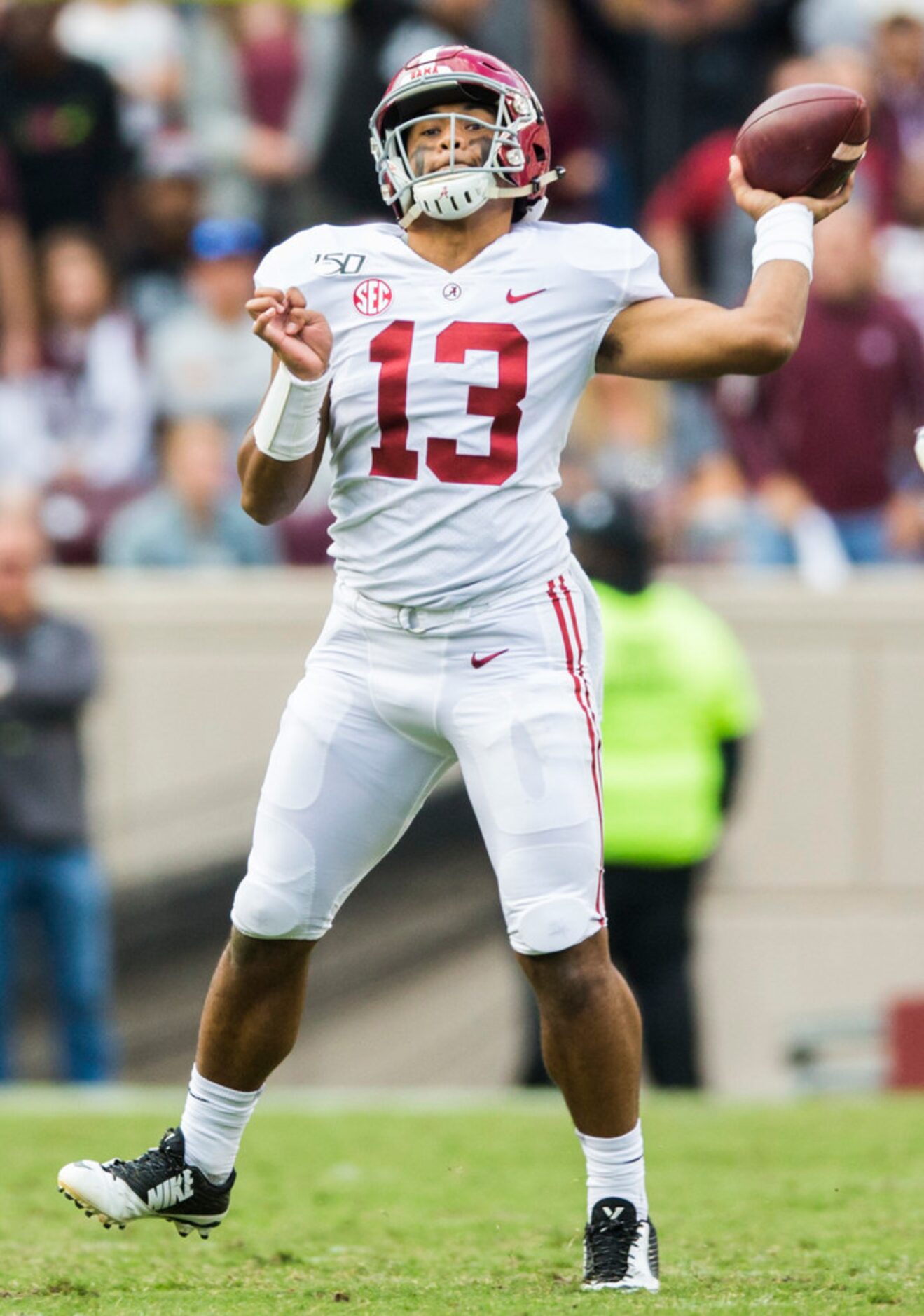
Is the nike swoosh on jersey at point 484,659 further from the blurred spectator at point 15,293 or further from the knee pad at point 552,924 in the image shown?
the blurred spectator at point 15,293

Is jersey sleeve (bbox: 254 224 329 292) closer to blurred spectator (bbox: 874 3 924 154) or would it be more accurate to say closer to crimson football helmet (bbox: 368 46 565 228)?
crimson football helmet (bbox: 368 46 565 228)

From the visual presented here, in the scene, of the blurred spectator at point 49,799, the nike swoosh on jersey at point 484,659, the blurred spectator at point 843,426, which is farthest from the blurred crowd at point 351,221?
the nike swoosh on jersey at point 484,659

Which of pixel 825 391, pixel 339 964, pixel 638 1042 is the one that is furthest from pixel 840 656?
pixel 638 1042

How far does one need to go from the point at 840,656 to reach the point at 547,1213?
175 inches

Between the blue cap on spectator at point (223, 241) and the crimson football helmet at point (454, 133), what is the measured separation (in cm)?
565

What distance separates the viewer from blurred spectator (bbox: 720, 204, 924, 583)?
9164 millimetres

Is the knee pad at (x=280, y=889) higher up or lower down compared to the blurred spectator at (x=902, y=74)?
lower down

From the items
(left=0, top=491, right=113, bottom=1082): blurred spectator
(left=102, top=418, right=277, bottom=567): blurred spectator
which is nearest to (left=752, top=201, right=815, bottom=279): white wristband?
(left=0, top=491, right=113, bottom=1082): blurred spectator

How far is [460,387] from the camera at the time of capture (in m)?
3.90

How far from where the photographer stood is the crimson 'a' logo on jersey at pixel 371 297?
3.97 metres

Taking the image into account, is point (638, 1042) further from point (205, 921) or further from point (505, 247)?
point (205, 921)

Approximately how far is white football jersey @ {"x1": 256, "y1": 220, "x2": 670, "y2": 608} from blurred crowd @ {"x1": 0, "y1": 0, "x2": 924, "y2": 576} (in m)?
5.05

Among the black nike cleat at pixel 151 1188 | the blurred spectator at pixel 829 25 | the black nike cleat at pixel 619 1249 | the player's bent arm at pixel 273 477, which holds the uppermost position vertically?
the blurred spectator at pixel 829 25

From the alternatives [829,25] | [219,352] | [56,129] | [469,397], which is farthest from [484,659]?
[829,25]
